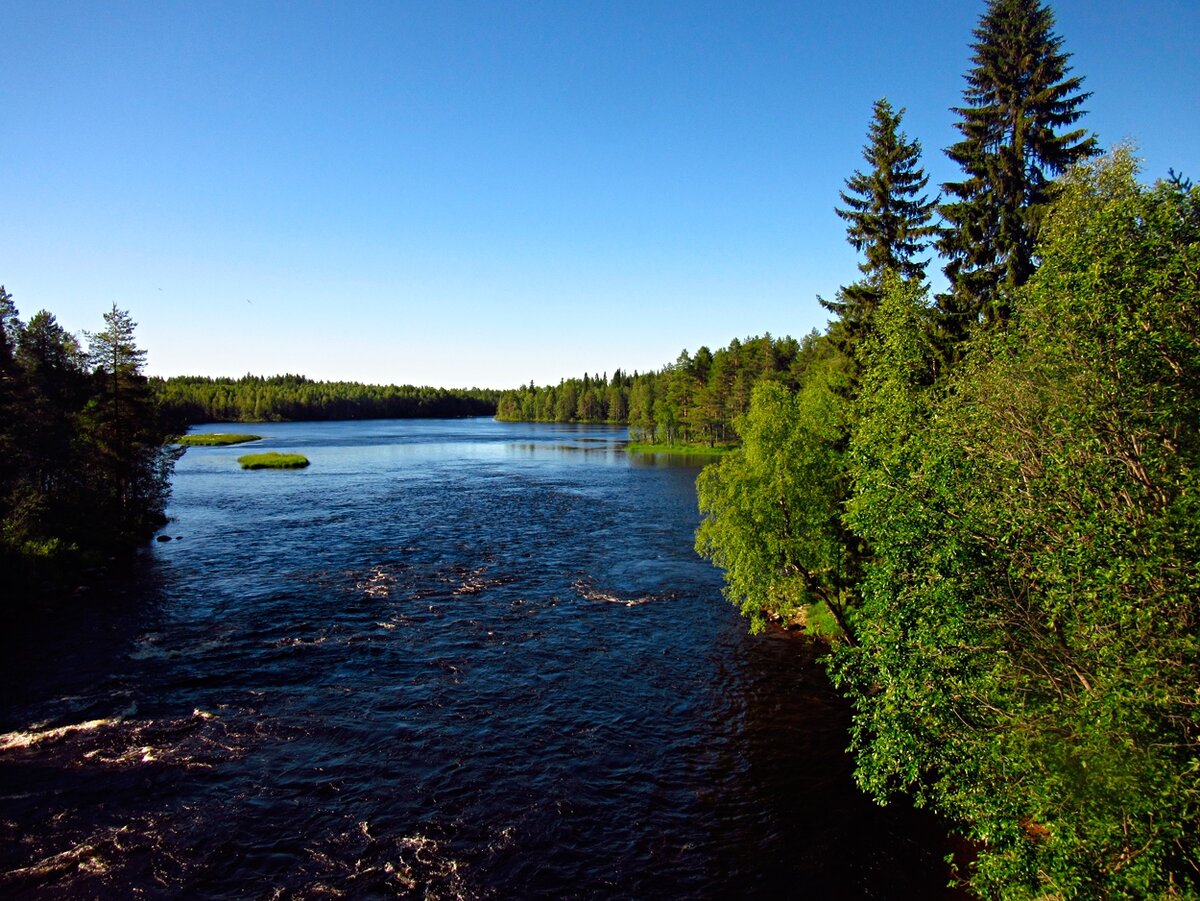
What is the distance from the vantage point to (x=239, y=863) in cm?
1695

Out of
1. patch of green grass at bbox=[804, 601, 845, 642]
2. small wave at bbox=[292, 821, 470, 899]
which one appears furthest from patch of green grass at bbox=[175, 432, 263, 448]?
small wave at bbox=[292, 821, 470, 899]

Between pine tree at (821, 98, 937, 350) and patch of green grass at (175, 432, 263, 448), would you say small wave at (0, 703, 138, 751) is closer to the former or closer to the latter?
pine tree at (821, 98, 937, 350)

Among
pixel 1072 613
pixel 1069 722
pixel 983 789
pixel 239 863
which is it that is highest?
pixel 1072 613

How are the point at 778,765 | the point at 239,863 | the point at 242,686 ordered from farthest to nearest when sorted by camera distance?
the point at 242,686 → the point at 778,765 → the point at 239,863

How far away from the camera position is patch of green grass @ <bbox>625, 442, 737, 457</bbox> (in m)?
122

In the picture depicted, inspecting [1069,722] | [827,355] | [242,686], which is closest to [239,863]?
[242,686]

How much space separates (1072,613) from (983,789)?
4.26 metres

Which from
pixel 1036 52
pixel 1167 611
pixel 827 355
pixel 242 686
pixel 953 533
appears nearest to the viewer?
pixel 1167 611

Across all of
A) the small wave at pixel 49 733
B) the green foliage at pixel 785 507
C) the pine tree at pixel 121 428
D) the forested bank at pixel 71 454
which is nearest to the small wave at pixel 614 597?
the green foliage at pixel 785 507

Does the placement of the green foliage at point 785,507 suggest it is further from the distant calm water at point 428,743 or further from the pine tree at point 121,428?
the pine tree at point 121,428

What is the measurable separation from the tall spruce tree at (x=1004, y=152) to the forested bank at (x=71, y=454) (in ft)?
179

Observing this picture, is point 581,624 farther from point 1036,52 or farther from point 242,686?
point 1036,52

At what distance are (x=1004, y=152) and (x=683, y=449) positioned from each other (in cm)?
10029

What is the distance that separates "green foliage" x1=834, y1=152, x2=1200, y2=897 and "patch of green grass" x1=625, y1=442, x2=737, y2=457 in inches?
4052
